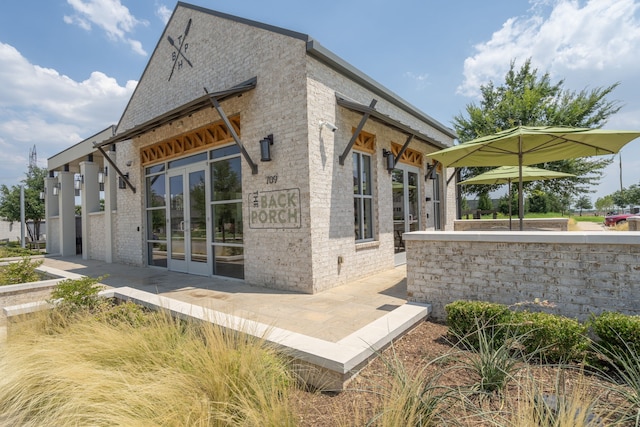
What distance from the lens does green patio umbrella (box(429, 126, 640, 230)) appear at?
164 inches

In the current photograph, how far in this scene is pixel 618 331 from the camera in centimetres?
253

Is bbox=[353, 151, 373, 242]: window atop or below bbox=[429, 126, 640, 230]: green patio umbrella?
below

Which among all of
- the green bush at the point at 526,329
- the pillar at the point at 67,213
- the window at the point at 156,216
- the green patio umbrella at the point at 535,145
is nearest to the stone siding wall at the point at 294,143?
the window at the point at 156,216

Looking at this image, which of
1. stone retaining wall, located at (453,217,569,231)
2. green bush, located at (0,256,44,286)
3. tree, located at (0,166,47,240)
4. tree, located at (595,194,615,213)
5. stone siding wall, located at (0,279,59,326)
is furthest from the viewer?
tree, located at (595,194,615,213)

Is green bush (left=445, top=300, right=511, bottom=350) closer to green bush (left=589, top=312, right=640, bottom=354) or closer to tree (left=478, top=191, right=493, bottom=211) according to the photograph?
green bush (left=589, top=312, right=640, bottom=354)

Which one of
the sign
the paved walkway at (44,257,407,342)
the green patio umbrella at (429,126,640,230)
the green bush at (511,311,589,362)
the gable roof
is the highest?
the gable roof

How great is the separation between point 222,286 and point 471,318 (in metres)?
4.60

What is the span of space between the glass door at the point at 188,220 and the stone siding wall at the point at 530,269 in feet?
16.8

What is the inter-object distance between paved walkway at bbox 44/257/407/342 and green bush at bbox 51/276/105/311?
109 cm

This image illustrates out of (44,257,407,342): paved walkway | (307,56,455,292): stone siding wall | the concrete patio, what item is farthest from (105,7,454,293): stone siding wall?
the concrete patio

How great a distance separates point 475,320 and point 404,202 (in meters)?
5.67

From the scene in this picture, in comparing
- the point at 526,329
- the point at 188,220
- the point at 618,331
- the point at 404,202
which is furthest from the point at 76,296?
the point at 404,202

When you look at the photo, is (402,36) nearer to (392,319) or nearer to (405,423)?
(392,319)

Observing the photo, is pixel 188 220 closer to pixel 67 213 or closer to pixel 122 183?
pixel 122 183
